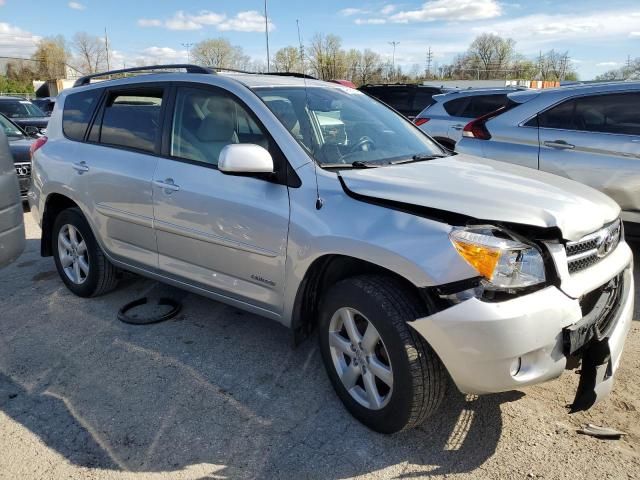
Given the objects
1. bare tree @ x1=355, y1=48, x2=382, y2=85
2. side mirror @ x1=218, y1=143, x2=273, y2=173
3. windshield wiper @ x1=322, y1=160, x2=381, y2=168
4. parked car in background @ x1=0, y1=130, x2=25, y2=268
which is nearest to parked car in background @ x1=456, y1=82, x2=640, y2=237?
windshield wiper @ x1=322, y1=160, x2=381, y2=168

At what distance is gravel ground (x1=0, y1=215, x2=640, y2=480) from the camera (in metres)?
2.43

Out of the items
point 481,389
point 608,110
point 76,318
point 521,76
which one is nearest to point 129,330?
point 76,318

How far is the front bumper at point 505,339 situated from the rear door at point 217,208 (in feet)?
3.41

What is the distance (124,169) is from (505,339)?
2.86 m

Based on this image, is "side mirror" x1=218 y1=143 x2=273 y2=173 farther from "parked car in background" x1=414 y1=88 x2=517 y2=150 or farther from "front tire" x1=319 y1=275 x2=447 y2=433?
"parked car in background" x1=414 y1=88 x2=517 y2=150

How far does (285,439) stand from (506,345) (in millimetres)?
1190

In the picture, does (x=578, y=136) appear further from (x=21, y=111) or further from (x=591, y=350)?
(x=21, y=111)

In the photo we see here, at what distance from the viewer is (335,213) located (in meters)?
2.63

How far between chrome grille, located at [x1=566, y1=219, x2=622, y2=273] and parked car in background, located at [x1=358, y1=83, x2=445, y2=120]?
9328mm

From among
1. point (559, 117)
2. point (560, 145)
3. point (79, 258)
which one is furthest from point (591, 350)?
point (79, 258)

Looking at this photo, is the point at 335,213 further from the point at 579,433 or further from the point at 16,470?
the point at 16,470

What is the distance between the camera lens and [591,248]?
251 centimetres

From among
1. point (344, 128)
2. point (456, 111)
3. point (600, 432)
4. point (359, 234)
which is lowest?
point (600, 432)

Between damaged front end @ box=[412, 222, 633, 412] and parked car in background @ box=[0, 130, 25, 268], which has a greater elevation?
parked car in background @ box=[0, 130, 25, 268]
